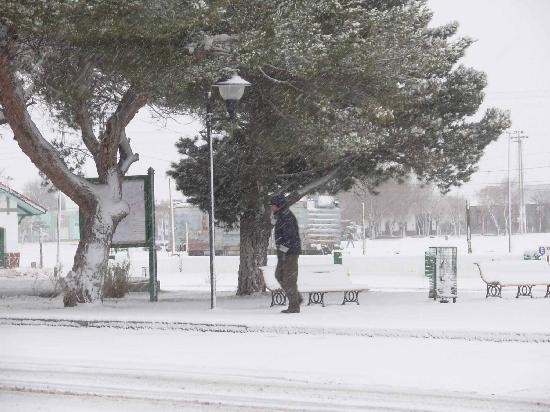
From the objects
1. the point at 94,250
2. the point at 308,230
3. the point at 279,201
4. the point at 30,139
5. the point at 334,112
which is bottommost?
the point at 94,250

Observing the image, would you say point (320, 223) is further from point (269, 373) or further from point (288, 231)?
point (269, 373)

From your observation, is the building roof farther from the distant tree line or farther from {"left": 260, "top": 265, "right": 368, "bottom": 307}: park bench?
the distant tree line

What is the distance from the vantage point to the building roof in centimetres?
4834

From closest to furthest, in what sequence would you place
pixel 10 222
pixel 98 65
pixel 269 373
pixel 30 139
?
pixel 269 373
pixel 30 139
pixel 98 65
pixel 10 222

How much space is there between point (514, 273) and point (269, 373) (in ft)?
37.0

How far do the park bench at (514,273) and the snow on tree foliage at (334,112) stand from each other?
3.41 metres

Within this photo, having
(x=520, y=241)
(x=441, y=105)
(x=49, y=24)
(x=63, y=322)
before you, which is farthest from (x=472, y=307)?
(x=520, y=241)

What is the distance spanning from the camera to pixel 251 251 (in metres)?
24.0

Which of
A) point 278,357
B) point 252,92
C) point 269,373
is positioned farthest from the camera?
point 252,92

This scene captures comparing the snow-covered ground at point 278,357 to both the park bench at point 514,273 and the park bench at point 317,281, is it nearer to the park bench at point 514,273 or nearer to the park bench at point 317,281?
the park bench at point 317,281

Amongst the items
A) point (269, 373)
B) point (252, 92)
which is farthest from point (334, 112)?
point (269, 373)

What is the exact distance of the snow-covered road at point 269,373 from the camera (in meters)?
7.93

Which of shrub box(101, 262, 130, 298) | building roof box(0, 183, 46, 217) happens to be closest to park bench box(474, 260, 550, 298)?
shrub box(101, 262, 130, 298)

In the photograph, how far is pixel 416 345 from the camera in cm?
1178
